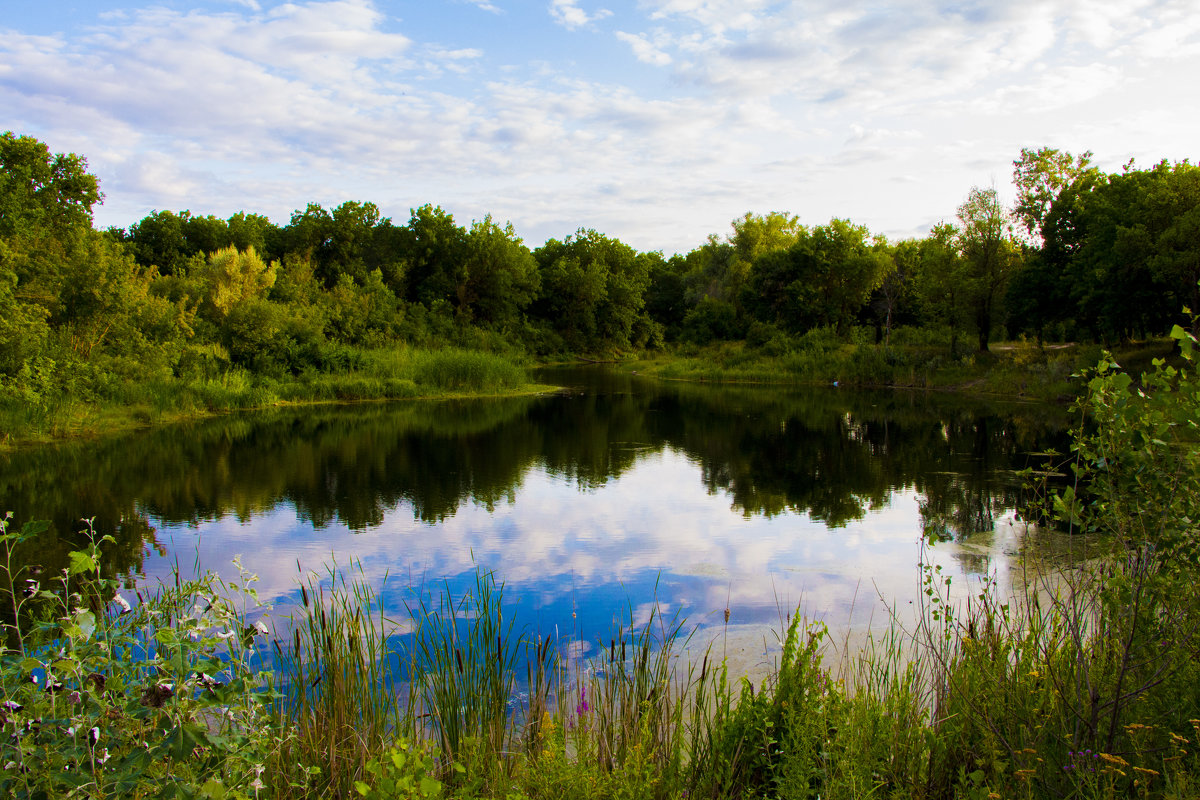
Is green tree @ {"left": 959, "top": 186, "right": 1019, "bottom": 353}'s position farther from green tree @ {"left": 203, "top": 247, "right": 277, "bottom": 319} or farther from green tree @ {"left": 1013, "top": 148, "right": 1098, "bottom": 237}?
green tree @ {"left": 203, "top": 247, "right": 277, "bottom": 319}

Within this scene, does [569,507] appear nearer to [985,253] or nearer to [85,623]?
[85,623]

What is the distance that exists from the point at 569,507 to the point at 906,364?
25.0 meters

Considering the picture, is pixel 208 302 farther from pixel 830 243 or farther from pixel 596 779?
pixel 830 243

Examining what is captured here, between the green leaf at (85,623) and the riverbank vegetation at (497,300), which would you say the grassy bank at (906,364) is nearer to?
the riverbank vegetation at (497,300)

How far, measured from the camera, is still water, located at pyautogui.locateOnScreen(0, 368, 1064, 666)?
7.32m

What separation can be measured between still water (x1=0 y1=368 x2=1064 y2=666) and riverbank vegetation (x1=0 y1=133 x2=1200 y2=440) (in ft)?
6.89

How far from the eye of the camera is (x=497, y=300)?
154ft

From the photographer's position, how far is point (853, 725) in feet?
11.0

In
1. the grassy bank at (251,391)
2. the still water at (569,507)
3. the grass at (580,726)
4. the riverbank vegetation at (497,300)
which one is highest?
the riverbank vegetation at (497,300)

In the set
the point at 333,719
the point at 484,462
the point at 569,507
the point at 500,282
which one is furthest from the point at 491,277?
the point at 333,719

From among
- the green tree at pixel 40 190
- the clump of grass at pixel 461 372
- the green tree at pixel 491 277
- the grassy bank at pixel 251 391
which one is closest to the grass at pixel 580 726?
the grassy bank at pixel 251 391

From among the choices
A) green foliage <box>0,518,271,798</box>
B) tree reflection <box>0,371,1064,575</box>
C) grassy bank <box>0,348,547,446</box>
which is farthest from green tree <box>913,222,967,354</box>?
green foliage <box>0,518,271,798</box>

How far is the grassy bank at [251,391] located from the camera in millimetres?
14891

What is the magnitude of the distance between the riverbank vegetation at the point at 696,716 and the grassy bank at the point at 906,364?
22.8 meters
